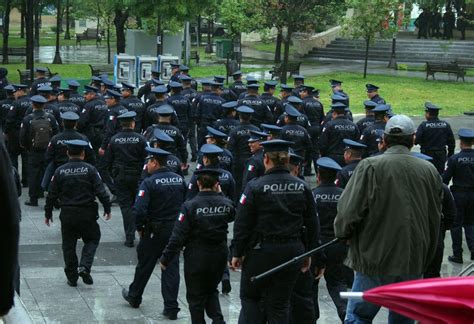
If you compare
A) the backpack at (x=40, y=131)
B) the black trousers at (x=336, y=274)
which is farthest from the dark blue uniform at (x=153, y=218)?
the backpack at (x=40, y=131)

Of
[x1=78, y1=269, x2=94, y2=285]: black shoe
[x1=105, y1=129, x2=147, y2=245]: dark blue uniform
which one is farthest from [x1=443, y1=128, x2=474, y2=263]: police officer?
[x1=78, y1=269, x2=94, y2=285]: black shoe

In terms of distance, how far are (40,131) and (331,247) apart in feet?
27.2

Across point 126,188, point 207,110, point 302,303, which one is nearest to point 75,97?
point 207,110

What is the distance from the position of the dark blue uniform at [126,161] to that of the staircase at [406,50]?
36.4 m

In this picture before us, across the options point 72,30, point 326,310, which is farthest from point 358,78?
point 72,30

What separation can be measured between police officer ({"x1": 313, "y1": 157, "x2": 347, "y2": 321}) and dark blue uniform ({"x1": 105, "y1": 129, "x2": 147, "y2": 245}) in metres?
4.74

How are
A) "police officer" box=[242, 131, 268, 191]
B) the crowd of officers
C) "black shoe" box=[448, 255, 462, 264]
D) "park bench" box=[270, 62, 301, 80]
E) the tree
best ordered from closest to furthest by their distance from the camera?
the crowd of officers, "police officer" box=[242, 131, 268, 191], "black shoe" box=[448, 255, 462, 264], "park bench" box=[270, 62, 301, 80], the tree

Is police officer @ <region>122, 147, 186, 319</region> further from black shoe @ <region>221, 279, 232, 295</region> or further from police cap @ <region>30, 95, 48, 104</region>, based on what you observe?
police cap @ <region>30, 95, 48, 104</region>

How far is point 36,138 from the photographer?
16891mm

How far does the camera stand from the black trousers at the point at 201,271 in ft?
29.6

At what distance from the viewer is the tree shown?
39.8m

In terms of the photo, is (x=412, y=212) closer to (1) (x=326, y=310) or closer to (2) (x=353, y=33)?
(1) (x=326, y=310)

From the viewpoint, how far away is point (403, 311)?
202 inches

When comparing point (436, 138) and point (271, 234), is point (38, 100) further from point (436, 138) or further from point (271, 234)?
point (271, 234)
